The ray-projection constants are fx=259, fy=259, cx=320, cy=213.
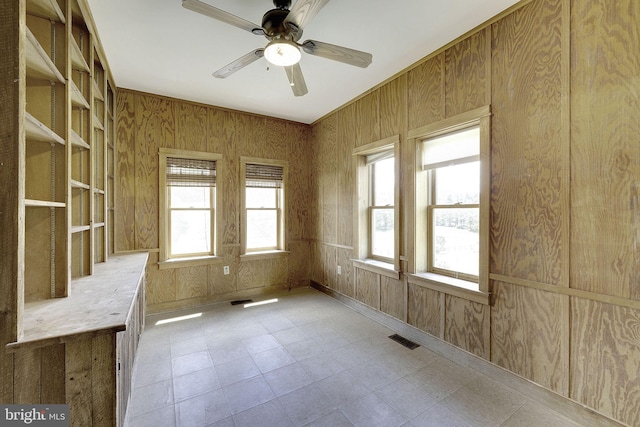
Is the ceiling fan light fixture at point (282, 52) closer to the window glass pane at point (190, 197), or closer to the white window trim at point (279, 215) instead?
the white window trim at point (279, 215)

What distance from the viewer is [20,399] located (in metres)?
1.11

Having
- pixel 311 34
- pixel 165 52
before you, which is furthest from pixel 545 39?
pixel 165 52

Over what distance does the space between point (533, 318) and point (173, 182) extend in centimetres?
430

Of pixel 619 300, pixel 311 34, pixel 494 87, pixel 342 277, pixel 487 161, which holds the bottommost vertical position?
pixel 342 277

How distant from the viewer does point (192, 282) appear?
3.78m

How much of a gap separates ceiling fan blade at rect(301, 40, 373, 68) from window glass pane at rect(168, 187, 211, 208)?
2.76 meters

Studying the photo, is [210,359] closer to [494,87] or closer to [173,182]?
[173,182]

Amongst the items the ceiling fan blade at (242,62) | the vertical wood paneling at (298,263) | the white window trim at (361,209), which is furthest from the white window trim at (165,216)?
the white window trim at (361,209)

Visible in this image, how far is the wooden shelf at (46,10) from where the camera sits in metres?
1.48

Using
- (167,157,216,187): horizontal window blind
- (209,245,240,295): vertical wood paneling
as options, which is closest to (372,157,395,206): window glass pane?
(209,245,240,295): vertical wood paneling

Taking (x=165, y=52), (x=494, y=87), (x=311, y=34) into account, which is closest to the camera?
(x=494, y=87)

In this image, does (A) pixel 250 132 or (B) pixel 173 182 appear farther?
(A) pixel 250 132

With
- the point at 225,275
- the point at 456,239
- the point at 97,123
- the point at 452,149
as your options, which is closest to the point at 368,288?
the point at 456,239

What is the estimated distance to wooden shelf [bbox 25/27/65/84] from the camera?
1.20 m
